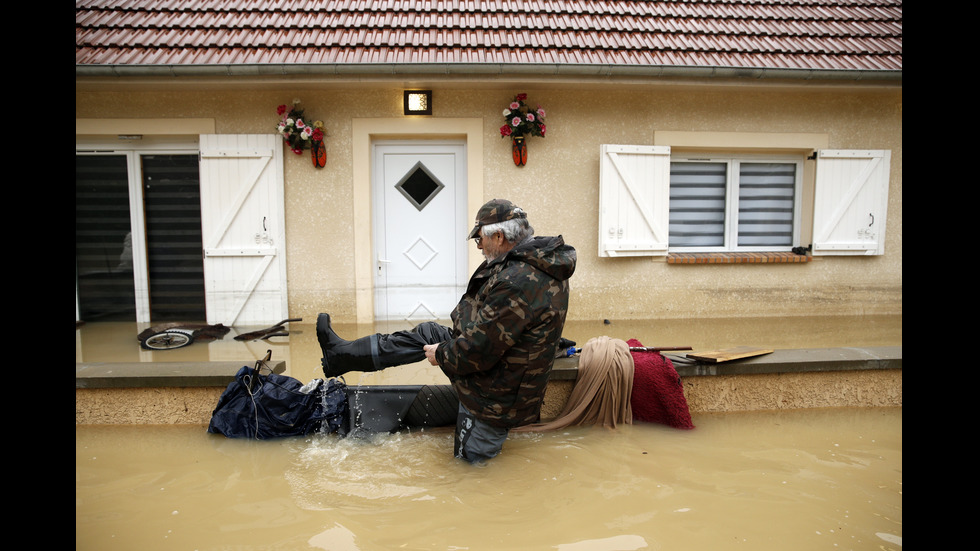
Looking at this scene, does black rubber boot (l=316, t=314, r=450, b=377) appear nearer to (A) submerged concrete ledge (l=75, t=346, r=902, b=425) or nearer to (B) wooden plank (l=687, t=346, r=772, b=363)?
(A) submerged concrete ledge (l=75, t=346, r=902, b=425)

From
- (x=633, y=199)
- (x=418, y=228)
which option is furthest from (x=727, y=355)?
(x=418, y=228)

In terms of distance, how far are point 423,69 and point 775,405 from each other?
433 cm

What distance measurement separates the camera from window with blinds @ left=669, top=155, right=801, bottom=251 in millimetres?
6887

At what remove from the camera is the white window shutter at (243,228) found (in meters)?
6.23

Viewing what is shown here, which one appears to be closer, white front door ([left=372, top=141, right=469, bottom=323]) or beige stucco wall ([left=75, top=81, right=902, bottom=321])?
beige stucco wall ([left=75, top=81, right=902, bottom=321])

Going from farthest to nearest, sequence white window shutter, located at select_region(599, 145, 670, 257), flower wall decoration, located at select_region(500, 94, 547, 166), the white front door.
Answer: the white front door, white window shutter, located at select_region(599, 145, 670, 257), flower wall decoration, located at select_region(500, 94, 547, 166)

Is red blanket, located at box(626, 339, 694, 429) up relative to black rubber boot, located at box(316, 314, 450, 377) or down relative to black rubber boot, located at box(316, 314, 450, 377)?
down

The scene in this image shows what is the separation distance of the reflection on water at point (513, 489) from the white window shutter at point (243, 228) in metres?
2.73

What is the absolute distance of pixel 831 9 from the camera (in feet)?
24.0

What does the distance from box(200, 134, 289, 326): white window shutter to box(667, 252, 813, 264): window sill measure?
4.40 meters

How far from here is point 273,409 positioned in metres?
3.56

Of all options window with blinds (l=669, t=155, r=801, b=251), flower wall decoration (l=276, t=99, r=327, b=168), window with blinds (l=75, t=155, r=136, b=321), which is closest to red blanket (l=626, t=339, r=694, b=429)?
window with blinds (l=669, t=155, r=801, b=251)

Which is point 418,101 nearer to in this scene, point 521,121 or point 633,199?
point 521,121

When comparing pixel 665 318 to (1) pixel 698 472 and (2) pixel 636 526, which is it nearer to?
(1) pixel 698 472
